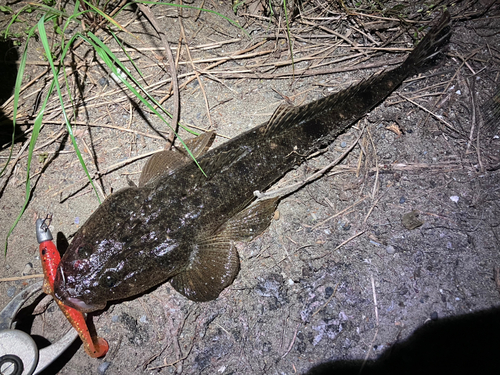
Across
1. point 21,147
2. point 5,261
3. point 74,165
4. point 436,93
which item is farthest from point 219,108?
point 5,261

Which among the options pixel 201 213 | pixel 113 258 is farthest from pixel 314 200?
pixel 113 258

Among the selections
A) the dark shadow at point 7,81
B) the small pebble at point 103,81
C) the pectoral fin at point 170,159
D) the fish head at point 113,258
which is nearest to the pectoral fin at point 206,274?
the fish head at point 113,258

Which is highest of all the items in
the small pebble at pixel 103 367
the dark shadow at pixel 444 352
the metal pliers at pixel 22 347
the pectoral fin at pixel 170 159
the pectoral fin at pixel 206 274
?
the pectoral fin at pixel 170 159

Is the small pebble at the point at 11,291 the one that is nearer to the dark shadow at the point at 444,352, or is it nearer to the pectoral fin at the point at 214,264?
the pectoral fin at the point at 214,264

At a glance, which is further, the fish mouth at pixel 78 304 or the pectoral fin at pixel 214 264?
the pectoral fin at pixel 214 264

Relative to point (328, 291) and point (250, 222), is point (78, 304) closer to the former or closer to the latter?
point (250, 222)

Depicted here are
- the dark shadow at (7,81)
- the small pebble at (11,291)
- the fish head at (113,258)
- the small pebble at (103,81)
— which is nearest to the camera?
the fish head at (113,258)
